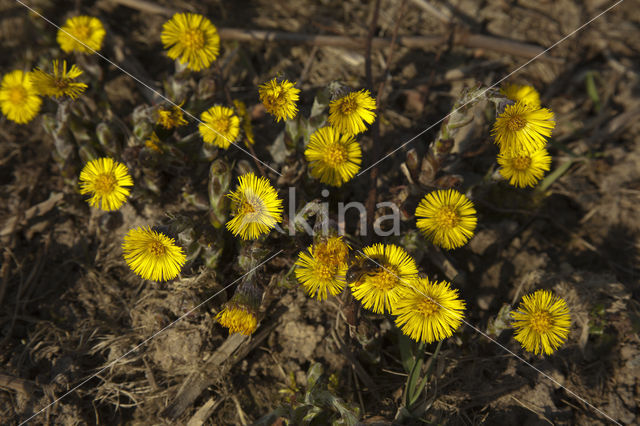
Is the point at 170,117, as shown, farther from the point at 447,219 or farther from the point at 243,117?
the point at 447,219

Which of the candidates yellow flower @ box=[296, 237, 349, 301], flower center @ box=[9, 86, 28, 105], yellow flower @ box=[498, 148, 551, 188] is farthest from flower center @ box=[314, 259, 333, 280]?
flower center @ box=[9, 86, 28, 105]

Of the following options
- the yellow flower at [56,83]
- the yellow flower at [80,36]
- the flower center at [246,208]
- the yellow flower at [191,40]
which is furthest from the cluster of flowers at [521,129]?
the yellow flower at [80,36]

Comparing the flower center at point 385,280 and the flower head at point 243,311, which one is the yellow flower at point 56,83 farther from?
the flower center at point 385,280

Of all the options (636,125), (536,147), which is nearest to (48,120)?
(536,147)

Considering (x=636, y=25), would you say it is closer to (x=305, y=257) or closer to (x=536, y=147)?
(x=536, y=147)

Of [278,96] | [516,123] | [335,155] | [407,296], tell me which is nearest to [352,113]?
[335,155]

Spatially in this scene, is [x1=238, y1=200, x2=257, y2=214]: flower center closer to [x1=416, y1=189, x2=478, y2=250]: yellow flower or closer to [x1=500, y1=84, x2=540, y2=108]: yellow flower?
[x1=416, y1=189, x2=478, y2=250]: yellow flower
